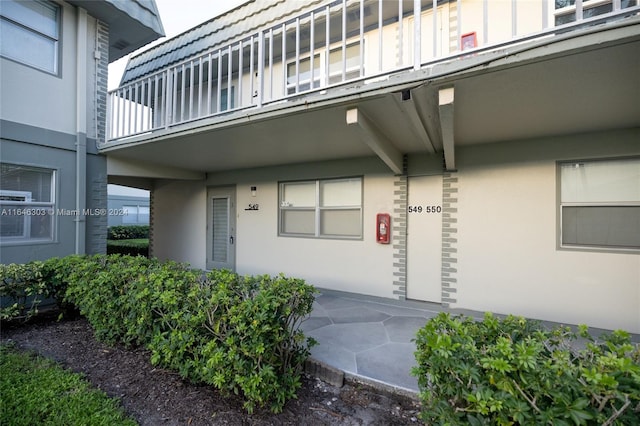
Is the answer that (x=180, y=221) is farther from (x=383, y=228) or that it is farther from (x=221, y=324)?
(x=221, y=324)

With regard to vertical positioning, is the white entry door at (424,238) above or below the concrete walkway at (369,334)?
above

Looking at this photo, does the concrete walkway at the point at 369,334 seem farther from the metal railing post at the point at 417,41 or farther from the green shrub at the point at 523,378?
the metal railing post at the point at 417,41

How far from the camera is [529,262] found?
4250 millimetres

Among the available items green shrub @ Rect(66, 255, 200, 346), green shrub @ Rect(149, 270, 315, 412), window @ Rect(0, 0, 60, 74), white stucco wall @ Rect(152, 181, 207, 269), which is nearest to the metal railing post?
green shrub @ Rect(149, 270, 315, 412)

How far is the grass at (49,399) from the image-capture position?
2.20 meters

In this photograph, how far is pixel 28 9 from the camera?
477cm

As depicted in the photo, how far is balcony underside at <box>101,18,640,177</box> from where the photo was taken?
7.88ft

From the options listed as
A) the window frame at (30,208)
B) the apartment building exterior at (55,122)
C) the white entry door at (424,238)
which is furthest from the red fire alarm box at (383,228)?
the window frame at (30,208)

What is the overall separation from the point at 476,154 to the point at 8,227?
725 centimetres

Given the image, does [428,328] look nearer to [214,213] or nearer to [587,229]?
[587,229]

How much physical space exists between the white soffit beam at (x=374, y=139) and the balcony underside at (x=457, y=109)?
0.03 m

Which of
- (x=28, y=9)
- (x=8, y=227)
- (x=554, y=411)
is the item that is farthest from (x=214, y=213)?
(x=554, y=411)

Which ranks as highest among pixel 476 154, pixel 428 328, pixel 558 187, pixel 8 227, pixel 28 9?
pixel 28 9

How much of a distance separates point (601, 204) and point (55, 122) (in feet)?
27.1
